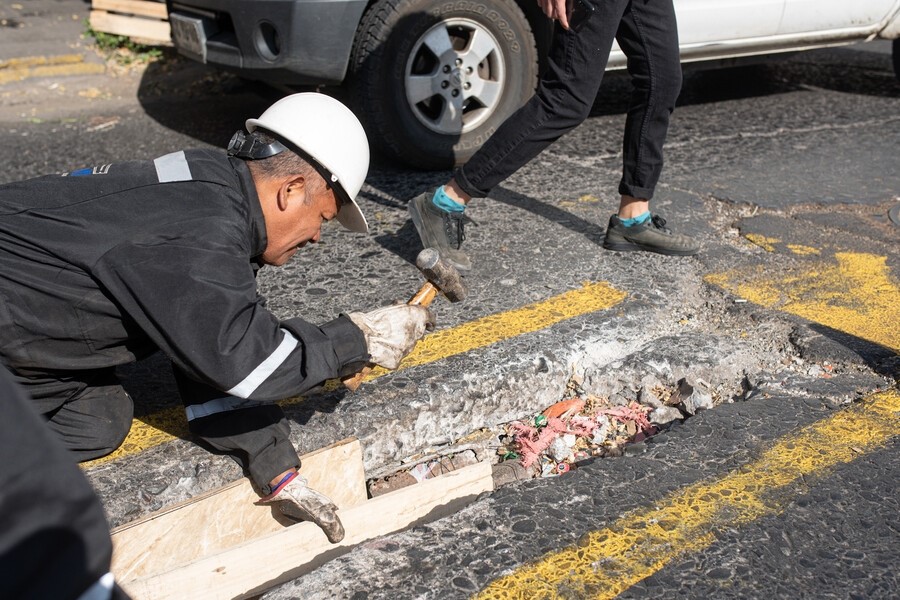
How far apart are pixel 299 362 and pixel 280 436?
0.37 meters

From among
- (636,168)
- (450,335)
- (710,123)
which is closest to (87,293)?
(450,335)

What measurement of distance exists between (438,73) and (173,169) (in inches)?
109

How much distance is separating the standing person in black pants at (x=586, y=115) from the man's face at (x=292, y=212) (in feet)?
4.00

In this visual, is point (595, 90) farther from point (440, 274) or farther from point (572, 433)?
point (572, 433)

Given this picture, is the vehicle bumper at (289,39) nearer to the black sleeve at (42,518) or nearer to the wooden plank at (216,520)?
the wooden plank at (216,520)

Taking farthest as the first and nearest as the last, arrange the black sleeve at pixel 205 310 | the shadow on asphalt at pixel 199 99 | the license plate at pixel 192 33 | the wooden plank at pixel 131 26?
the wooden plank at pixel 131 26, the shadow on asphalt at pixel 199 99, the license plate at pixel 192 33, the black sleeve at pixel 205 310

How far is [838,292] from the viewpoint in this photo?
3.52 m

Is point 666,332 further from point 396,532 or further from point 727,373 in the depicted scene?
point 396,532

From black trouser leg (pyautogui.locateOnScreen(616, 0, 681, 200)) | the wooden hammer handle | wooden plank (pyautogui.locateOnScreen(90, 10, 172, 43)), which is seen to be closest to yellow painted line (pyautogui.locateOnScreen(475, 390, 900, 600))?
the wooden hammer handle

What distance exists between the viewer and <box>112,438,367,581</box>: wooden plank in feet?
7.41

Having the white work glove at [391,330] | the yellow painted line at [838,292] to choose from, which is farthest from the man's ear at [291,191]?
the yellow painted line at [838,292]

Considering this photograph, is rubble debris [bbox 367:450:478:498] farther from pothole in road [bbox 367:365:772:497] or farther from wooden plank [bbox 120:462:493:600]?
wooden plank [bbox 120:462:493:600]

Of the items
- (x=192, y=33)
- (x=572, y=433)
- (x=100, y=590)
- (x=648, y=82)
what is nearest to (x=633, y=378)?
(x=572, y=433)

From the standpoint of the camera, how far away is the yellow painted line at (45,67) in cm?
718
